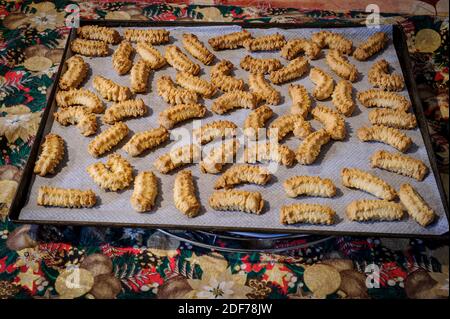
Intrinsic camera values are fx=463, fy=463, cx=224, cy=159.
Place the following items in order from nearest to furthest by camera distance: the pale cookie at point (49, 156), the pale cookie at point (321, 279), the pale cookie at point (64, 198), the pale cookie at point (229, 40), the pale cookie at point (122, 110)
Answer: the pale cookie at point (321, 279) → the pale cookie at point (64, 198) → the pale cookie at point (49, 156) → the pale cookie at point (122, 110) → the pale cookie at point (229, 40)

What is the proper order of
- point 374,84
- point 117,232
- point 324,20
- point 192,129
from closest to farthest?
point 117,232 → point 192,129 → point 374,84 → point 324,20

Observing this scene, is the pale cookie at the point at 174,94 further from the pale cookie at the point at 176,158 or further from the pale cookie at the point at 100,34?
the pale cookie at the point at 100,34

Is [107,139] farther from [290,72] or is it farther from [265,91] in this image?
[290,72]

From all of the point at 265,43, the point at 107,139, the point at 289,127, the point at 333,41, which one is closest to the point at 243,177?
the point at 289,127

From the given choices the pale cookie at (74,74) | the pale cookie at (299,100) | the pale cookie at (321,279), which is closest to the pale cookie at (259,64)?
the pale cookie at (299,100)

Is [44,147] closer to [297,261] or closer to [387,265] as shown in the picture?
[297,261]
